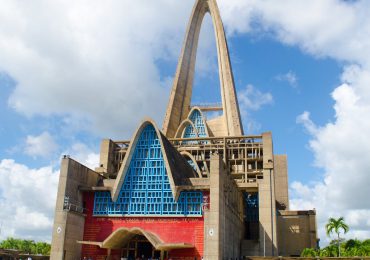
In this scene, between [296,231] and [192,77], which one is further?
[192,77]

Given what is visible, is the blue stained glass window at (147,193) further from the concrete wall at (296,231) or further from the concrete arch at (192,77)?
the concrete arch at (192,77)

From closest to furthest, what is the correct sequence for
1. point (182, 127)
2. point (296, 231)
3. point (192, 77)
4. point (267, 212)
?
point (267, 212) < point (296, 231) < point (182, 127) < point (192, 77)

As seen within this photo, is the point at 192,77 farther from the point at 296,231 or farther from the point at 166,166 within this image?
the point at 166,166

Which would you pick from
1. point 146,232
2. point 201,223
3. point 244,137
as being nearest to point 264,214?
point 244,137

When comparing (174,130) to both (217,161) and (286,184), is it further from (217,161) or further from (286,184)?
(217,161)

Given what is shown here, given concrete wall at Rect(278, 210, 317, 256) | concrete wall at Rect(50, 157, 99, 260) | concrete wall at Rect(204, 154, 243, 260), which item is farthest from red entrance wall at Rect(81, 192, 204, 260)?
concrete wall at Rect(278, 210, 317, 256)

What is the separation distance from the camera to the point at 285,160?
214 ft

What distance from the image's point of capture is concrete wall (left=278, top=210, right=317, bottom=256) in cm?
5147

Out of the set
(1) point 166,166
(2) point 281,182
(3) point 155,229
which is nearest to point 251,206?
(2) point 281,182

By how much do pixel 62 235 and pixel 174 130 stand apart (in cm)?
3348

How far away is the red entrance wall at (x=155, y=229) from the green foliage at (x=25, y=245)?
137ft

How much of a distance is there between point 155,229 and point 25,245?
51.9 metres

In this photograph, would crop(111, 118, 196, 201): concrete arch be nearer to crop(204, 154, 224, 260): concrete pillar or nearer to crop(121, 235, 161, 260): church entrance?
crop(204, 154, 224, 260): concrete pillar

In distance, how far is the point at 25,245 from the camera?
77188mm
